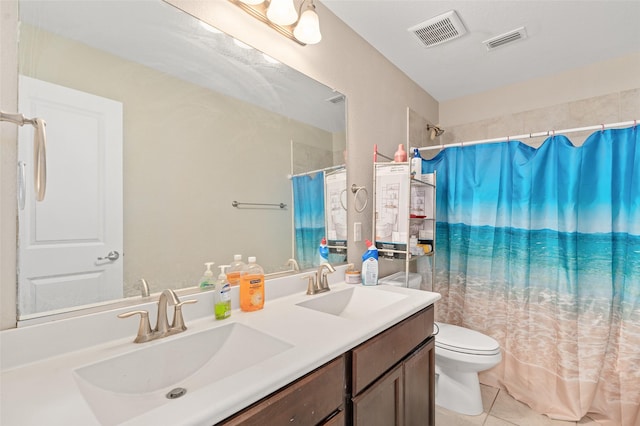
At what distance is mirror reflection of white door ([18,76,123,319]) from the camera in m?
0.76

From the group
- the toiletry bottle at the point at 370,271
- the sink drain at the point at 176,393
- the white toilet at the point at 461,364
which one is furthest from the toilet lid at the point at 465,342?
the sink drain at the point at 176,393

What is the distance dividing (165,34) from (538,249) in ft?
7.99

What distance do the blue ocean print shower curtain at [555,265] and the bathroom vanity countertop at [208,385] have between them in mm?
1469

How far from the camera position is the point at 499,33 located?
1.85m

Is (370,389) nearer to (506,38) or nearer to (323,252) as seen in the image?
(323,252)

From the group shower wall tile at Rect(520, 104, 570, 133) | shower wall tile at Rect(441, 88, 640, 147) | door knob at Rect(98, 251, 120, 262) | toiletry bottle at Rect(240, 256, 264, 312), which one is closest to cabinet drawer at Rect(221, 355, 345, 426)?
toiletry bottle at Rect(240, 256, 264, 312)

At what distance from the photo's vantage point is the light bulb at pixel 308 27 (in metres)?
1.35

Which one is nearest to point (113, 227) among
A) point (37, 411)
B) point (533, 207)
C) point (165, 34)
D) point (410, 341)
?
point (37, 411)

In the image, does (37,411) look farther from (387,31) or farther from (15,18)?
(387,31)

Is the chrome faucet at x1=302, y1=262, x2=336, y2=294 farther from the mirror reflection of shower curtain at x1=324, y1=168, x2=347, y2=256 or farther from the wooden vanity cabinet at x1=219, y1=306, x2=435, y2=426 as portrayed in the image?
the wooden vanity cabinet at x1=219, y1=306, x2=435, y2=426

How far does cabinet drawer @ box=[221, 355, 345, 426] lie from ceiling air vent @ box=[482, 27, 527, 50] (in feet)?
7.12

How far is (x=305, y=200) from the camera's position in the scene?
1515 millimetres

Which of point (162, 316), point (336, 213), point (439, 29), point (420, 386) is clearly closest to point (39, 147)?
point (162, 316)

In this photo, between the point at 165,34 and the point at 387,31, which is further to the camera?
the point at 387,31
